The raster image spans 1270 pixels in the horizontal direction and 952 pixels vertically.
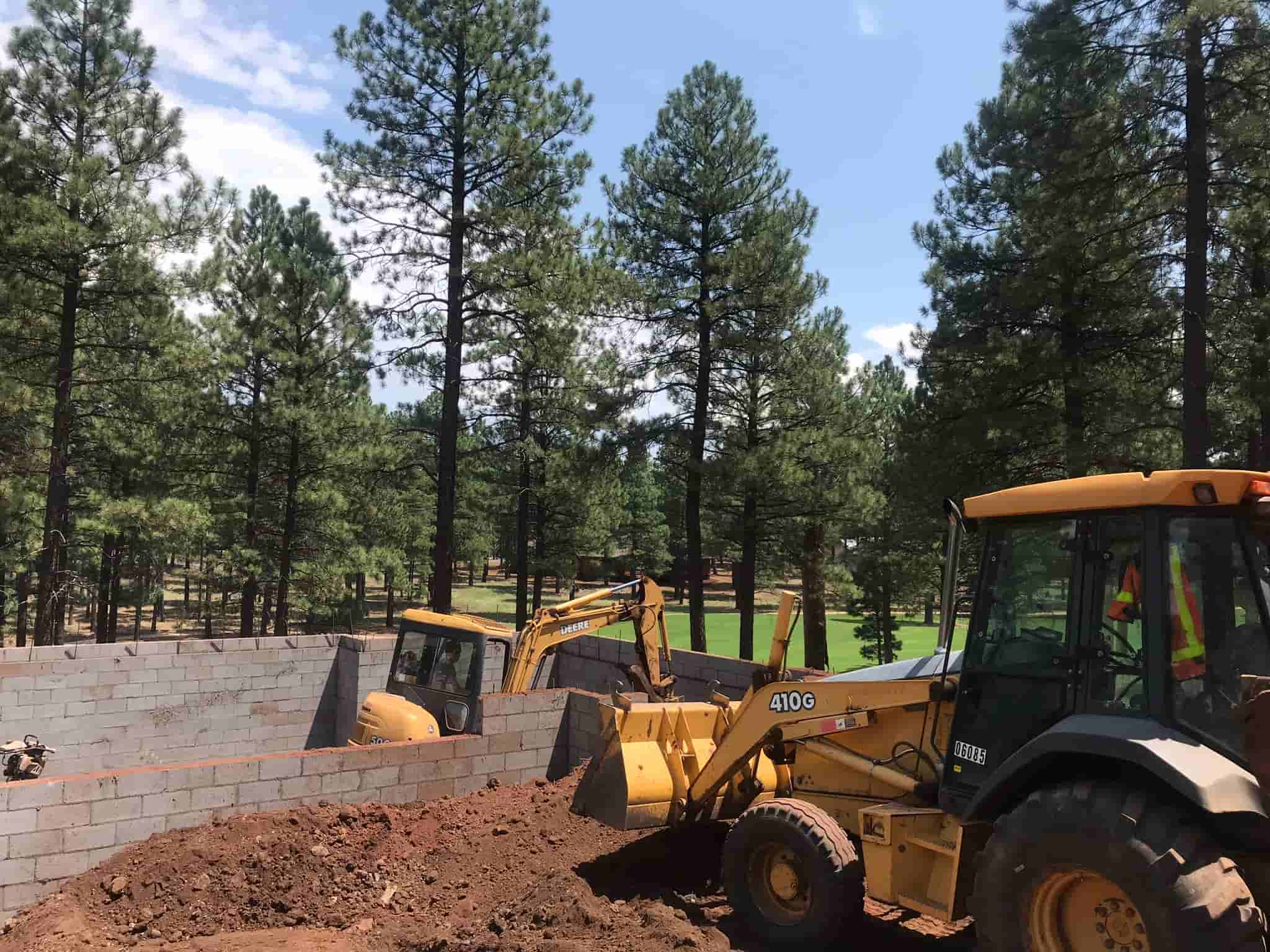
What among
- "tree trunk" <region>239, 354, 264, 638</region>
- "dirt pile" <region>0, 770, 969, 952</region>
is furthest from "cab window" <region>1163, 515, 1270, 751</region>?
"tree trunk" <region>239, 354, 264, 638</region>

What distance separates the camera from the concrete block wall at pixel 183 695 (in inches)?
443

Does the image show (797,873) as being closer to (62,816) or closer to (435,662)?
(62,816)

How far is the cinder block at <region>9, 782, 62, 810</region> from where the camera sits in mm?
6473

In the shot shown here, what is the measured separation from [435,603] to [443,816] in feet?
32.9

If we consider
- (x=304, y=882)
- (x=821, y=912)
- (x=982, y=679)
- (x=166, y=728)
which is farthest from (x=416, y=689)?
(x=982, y=679)

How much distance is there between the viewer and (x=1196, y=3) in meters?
10.1

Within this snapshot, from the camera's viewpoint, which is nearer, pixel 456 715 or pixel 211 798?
pixel 211 798

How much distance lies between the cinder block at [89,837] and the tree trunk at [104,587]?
17.3 metres

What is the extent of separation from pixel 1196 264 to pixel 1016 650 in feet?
31.7

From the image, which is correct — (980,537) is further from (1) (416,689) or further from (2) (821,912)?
(1) (416,689)

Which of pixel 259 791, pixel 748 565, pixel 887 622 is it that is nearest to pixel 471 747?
pixel 259 791

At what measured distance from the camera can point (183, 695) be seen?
40.3 ft

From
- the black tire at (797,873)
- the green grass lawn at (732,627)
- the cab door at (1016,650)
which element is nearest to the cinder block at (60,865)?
the black tire at (797,873)

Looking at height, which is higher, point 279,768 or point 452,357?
point 452,357
